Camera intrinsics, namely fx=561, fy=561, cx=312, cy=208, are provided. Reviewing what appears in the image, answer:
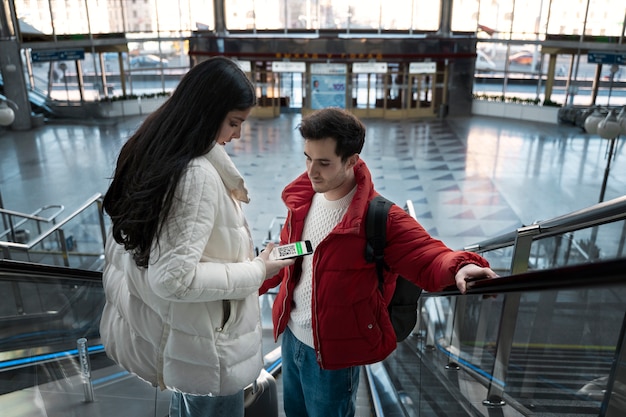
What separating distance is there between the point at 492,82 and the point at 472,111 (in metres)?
1.49

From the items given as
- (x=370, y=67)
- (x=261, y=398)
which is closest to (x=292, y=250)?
(x=261, y=398)

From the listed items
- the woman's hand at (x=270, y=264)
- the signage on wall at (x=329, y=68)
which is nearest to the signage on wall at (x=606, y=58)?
the signage on wall at (x=329, y=68)

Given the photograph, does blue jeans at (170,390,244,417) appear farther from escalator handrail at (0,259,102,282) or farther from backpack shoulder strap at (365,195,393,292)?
escalator handrail at (0,259,102,282)

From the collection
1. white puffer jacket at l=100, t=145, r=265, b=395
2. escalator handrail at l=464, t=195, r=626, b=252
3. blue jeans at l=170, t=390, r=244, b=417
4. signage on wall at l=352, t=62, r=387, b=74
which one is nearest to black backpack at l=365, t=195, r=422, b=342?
white puffer jacket at l=100, t=145, r=265, b=395

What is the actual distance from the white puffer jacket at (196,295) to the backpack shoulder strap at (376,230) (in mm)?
477

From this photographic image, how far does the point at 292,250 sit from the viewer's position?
82.1 inches

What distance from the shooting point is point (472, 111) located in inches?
898

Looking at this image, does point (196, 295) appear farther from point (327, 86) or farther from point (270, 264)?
point (327, 86)

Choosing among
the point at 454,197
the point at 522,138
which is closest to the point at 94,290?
the point at 454,197

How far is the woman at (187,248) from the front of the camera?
1571 mm

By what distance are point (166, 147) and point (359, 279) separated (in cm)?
92

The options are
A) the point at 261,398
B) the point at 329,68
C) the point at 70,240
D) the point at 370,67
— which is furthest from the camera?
the point at 329,68

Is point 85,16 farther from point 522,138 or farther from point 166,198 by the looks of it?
point 166,198

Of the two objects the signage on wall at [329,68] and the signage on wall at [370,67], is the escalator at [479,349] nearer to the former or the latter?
the signage on wall at [370,67]
